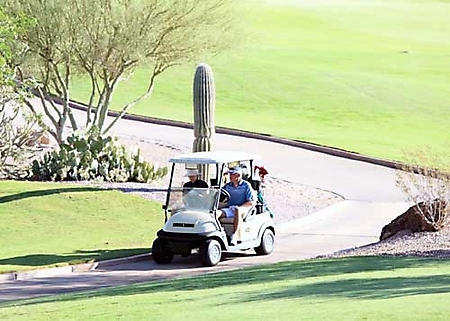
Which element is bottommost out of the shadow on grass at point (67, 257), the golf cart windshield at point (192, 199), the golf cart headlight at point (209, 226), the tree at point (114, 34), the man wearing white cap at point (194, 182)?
the shadow on grass at point (67, 257)

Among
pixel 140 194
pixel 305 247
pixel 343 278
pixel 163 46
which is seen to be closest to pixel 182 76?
pixel 163 46

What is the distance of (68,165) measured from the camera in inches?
1005

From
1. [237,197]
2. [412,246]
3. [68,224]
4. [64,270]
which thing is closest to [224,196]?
[237,197]

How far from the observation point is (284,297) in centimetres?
1067

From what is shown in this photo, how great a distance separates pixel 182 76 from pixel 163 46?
28.3m

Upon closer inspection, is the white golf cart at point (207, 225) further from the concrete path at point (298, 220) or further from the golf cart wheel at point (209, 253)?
the concrete path at point (298, 220)

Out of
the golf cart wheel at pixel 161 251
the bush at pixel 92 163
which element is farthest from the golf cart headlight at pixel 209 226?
the bush at pixel 92 163

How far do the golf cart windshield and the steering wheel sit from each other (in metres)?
0.18

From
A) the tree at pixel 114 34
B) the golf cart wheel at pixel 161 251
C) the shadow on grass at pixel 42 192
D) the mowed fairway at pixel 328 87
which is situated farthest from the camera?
the mowed fairway at pixel 328 87

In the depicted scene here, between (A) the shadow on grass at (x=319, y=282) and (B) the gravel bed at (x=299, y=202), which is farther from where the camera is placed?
(B) the gravel bed at (x=299, y=202)

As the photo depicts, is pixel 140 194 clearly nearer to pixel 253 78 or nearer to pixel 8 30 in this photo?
pixel 8 30

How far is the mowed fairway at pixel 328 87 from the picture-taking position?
138ft

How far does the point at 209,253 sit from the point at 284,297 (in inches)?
242

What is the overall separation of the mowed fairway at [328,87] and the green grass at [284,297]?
17.4m
